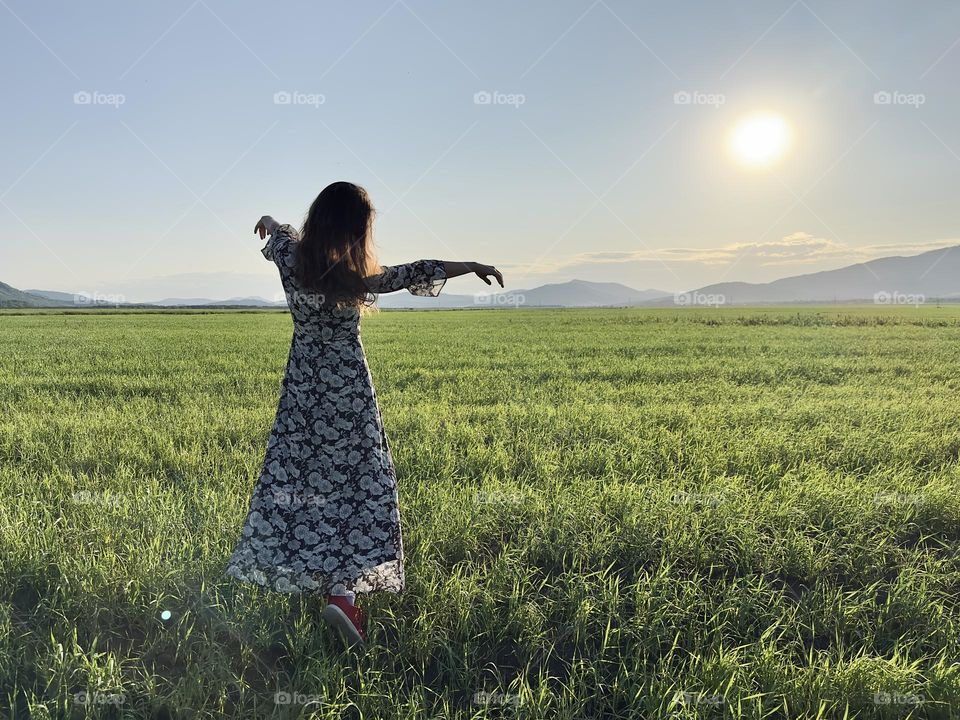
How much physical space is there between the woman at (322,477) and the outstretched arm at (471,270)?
15cm

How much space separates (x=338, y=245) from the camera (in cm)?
262

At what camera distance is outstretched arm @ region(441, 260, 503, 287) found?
268cm

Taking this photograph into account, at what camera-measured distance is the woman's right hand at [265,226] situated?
3197 millimetres

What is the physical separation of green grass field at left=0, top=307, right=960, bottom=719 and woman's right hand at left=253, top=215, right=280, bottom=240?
6.29ft

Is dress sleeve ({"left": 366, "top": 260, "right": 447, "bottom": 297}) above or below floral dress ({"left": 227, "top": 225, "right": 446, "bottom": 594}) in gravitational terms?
above

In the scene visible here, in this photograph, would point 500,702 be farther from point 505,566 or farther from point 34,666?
point 34,666

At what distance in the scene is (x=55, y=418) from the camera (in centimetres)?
683

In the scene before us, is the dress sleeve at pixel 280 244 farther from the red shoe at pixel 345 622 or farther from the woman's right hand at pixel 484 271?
the red shoe at pixel 345 622

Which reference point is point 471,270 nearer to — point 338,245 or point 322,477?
point 338,245

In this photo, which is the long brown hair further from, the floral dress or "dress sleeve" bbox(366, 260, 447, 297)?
the floral dress

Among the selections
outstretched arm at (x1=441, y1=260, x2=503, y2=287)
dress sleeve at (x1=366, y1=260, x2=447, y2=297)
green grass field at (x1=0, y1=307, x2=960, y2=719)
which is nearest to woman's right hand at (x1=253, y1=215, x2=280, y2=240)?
dress sleeve at (x1=366, y1=260, x2=447, y2=297)

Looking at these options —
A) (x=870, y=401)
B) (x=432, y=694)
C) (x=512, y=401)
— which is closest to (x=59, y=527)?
(x=432, y=694)

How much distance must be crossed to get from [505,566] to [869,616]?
6.50 feet

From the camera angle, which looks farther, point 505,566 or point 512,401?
point 512,401
